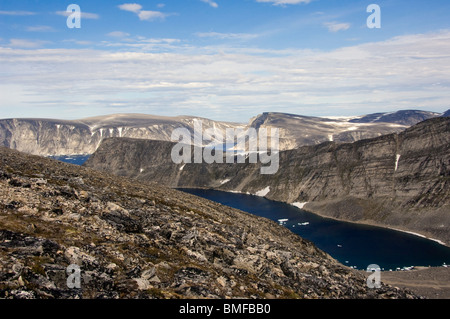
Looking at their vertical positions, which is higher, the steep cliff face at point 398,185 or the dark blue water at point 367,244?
the steep cliff face at point 398,185

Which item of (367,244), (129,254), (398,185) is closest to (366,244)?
(367,244)

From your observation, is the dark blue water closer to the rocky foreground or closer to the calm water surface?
the calm water surface

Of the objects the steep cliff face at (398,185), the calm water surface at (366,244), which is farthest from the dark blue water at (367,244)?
the steep cliff face at (398,185)

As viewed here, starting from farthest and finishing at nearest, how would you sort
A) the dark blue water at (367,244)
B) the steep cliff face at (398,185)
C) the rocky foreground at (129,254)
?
the steep cliff face at (398,185) → the dark blue water at (367,244) → the rocky foreground at (129,254)

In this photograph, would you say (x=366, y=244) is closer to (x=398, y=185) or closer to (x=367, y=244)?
(x=367, y=244)

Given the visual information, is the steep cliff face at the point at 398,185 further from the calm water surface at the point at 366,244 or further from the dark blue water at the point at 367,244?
the dark blue water at the point at 367,244

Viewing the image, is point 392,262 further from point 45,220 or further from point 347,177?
point 45,220
